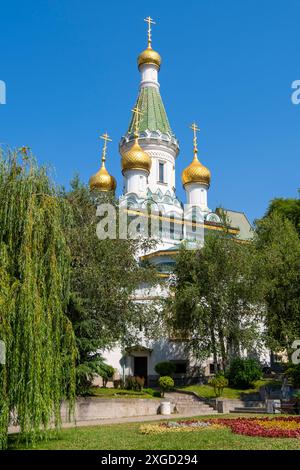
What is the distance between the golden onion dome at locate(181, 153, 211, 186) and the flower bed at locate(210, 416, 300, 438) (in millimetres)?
29431

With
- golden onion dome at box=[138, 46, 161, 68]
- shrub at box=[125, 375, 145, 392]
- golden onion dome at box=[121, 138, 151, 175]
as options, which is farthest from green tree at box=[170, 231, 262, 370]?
golden onion dome at box=[138, 46, 161, 68]

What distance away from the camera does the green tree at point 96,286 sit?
19266 mm

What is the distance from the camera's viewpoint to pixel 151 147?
44.3 m

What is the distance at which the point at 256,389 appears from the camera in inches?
975

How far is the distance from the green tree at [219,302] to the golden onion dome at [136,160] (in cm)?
1570

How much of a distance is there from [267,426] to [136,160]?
29.4 metres

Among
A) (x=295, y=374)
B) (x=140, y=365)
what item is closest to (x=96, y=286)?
(x=295, y=374)

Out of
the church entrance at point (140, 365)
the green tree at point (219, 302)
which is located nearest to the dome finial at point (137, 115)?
the green tree at point (219, 302)

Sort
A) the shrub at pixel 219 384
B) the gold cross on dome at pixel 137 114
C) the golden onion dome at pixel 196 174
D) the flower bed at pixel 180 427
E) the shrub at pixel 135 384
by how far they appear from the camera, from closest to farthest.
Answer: the flower bed at pixel 180 427
the shrub at pixel 219 384
the shrub at pixel 135 384
the golden onion dome at pixel 196 174
the gold cross on dome at pixel 137 114

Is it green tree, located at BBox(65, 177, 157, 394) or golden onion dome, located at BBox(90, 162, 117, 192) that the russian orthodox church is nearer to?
golden onion dome, located at BBox(90, 162, 117, 192)

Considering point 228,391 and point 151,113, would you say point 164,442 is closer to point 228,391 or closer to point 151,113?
point 228,391

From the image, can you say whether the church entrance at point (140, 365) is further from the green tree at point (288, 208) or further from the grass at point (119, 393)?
the green tree at point (288, 208)

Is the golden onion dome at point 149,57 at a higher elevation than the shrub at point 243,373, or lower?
higher
